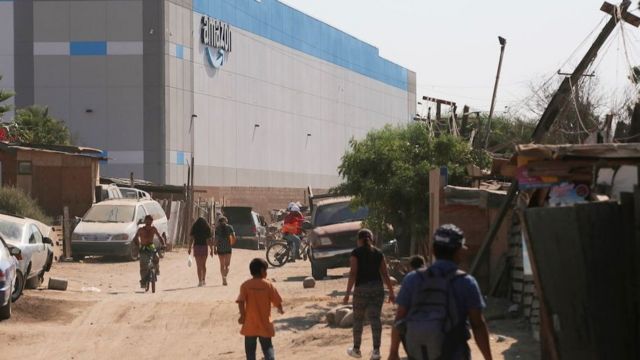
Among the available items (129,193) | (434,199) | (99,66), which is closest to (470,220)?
(434,199)

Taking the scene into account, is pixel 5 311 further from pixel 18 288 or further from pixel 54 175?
pixel 54 175

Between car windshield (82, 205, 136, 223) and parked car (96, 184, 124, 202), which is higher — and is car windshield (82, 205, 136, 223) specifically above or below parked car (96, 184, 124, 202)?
below

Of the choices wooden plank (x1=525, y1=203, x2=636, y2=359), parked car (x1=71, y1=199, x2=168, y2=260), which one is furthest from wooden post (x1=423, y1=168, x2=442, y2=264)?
parked car (x1=71, y1=199, x2=168, y2=260)

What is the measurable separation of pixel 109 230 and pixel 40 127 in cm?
2378

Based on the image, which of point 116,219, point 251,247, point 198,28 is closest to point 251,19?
point 198,28

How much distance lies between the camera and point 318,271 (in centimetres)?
2695

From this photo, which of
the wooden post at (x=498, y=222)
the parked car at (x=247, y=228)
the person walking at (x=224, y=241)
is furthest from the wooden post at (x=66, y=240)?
the wooden post at (x=498, y=222)

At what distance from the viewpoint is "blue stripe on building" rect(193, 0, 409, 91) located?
66125 mm

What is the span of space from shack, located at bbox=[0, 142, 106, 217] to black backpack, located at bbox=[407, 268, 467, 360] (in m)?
33.5

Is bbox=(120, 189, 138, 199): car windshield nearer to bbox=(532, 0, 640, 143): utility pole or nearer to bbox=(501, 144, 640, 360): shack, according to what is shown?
bbox=(532, 0, 640, 143): utility pole

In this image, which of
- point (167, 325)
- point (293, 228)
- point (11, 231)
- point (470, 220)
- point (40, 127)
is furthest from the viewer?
point (40, 127)

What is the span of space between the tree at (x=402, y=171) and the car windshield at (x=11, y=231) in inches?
256

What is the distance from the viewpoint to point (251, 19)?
6881cm

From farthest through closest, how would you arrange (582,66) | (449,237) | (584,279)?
(582,66)
(584,279)
(449,237)
